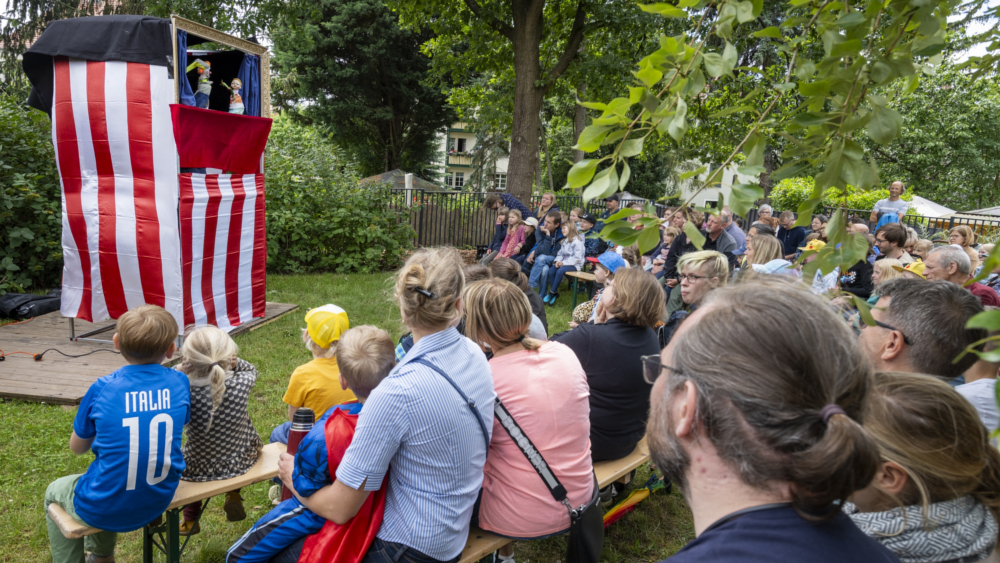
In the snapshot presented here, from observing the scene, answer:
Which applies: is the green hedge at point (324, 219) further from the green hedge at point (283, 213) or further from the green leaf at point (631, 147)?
the green leaf at point (631, 147)

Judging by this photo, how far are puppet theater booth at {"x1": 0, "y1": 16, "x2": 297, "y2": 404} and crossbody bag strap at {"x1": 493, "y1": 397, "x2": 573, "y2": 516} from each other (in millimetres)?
4093

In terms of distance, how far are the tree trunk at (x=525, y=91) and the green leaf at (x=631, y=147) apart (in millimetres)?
10486

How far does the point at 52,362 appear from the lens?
205 inches

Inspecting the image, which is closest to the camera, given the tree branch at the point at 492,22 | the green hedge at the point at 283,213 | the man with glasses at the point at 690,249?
the man with glasses at the point at 690,249

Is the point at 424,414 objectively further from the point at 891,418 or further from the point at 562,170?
the point at 562,170

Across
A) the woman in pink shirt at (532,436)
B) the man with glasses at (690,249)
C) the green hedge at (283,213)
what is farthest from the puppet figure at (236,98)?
the man with glasses at (690,249)

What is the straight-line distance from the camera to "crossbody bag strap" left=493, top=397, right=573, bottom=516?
2221mm

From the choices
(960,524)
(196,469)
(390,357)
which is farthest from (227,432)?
(960,524)

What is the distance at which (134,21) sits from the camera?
16.5 ft

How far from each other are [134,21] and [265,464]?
4.28 meters

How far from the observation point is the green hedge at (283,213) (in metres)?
7.12

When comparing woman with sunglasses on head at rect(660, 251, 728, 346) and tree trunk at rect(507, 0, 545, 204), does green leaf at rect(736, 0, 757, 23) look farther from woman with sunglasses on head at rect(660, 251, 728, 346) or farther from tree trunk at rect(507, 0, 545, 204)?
tree trunk at rect(507, 0, 545, 204)

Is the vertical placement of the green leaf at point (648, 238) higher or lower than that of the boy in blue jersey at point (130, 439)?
higher

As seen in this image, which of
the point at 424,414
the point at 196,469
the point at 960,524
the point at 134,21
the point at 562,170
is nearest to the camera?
the point at 960,524
